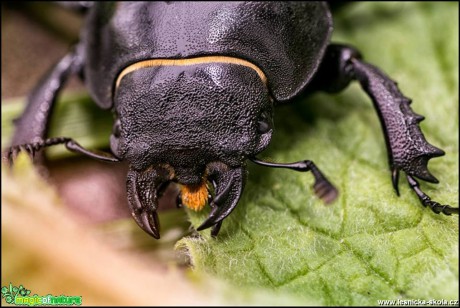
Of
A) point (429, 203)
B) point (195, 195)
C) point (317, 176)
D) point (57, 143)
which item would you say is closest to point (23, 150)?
point (57, 143)

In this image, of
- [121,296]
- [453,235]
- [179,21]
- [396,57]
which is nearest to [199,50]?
[179,21]

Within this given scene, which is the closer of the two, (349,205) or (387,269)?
(387,269)

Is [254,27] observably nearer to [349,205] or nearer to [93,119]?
[349,205]


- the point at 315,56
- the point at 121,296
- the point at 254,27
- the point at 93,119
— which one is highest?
the point at 254,27

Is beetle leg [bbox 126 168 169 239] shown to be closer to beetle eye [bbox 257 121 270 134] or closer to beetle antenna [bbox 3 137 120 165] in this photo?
beetle antenna [bbox 3 137 120 165]

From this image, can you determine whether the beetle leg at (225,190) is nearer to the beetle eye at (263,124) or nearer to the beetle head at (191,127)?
the beetle head at (191,127)

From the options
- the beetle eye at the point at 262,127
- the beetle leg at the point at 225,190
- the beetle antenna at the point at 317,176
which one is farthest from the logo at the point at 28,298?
the beetle eye at the point at 262,127
